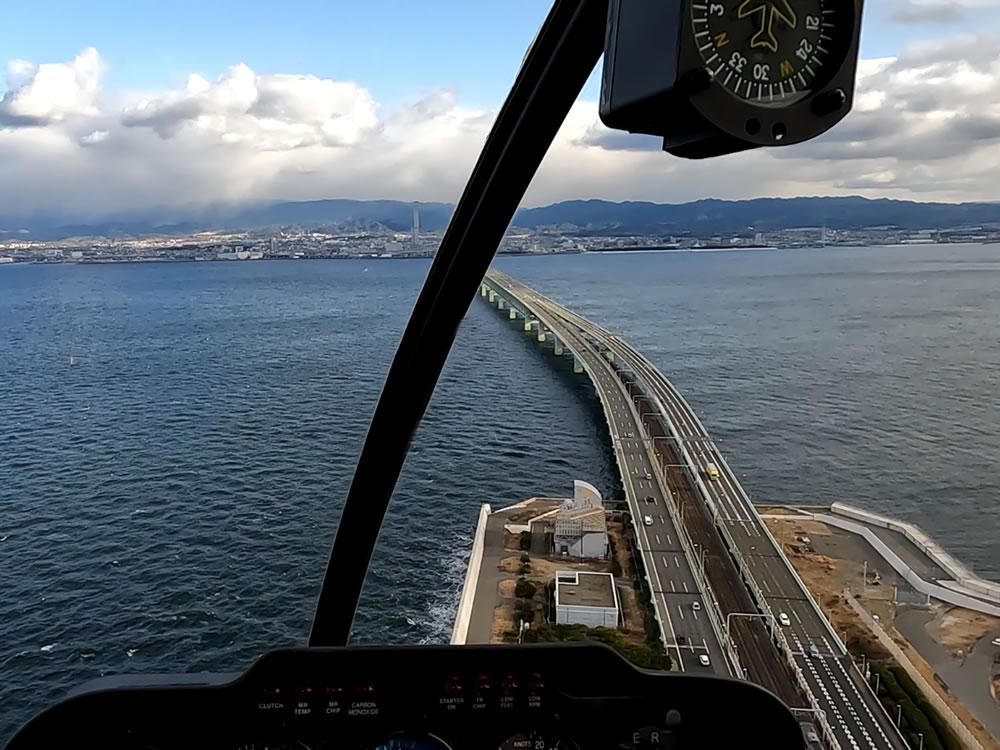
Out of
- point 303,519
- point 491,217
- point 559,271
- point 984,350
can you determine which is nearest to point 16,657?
point 303,519

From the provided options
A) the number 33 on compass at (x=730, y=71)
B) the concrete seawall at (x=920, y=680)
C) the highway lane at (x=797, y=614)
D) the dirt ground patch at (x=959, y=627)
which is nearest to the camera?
the number 33 on compass at (x=730, y=71)

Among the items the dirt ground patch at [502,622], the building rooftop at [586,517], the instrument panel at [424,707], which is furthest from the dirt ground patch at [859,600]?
the instrument panel at [424,707]

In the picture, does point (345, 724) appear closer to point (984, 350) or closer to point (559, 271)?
point (984, 350)

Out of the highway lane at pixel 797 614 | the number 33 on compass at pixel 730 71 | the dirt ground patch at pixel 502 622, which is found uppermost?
the number 33 on compass at pixel 730 71

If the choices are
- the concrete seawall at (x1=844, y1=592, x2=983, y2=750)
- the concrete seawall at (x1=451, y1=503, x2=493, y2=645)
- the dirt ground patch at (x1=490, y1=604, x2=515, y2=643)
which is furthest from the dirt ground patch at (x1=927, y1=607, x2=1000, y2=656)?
the concrete seawall at (x1=451, y1=503, x2=493, y2=645)

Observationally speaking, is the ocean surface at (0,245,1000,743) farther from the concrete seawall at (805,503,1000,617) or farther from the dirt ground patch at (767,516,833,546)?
the dirt ground patch at (767,516,833,546)

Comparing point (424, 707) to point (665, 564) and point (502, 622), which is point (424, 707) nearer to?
point (502, 622)

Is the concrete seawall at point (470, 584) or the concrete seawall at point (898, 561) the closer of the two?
the concrete seawall at point (470, 584)

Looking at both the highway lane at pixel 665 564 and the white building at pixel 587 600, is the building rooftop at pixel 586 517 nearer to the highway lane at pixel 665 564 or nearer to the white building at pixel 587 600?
the highway lane at pixel 665 564
